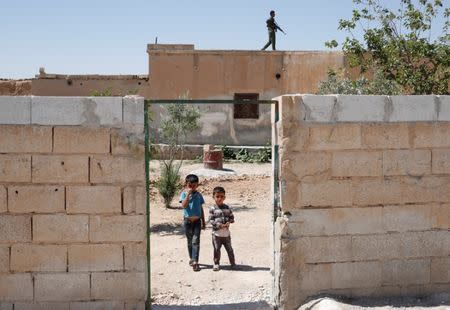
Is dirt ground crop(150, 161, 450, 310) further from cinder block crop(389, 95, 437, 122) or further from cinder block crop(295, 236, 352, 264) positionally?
cinder block crop(389, 95, 437, 122)

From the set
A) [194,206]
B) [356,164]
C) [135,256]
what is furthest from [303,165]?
[194,206]

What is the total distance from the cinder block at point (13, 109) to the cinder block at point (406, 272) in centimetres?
358

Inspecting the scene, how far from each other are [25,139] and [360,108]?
302 centimetres

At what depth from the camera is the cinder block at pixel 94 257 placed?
188 inches

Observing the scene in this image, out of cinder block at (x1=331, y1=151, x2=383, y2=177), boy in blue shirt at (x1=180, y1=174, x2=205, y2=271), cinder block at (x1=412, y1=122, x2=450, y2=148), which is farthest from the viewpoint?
boy in blue shirt at (x1=180, y1=174, x2=205, y2=271)

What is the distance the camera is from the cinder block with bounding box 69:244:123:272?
15.7 feet

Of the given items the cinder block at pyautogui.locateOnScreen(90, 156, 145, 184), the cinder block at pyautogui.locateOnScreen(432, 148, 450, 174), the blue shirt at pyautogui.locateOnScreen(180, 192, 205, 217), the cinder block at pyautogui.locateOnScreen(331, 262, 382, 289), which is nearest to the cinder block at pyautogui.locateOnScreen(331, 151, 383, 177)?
the cinder block at pyautogui.locateOnScreen(432, 148, 450, 174)

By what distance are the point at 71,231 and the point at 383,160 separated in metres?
2.93

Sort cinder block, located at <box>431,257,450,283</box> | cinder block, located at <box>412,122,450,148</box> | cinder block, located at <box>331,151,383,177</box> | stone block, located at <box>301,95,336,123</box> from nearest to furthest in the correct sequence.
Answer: stone block, located at <box>301,95,336,123</box>
cinder block, located at <box>331,151,383,177</box>
cinder block, located at <box>412,122,450,148</box>
cinder block, located at <box>431,257,450,283</box>

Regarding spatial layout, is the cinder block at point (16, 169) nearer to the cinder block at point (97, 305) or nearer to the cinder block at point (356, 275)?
the cinder block at point (97, 305)

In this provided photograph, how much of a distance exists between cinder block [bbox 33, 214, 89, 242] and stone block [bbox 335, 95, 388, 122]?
250 centimetres

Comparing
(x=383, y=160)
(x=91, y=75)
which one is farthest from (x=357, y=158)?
(x=91, y=75)

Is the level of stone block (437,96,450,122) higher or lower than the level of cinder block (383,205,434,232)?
higher

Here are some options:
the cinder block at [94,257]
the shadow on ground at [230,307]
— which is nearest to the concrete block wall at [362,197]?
the shadow on ground at [230,307]
